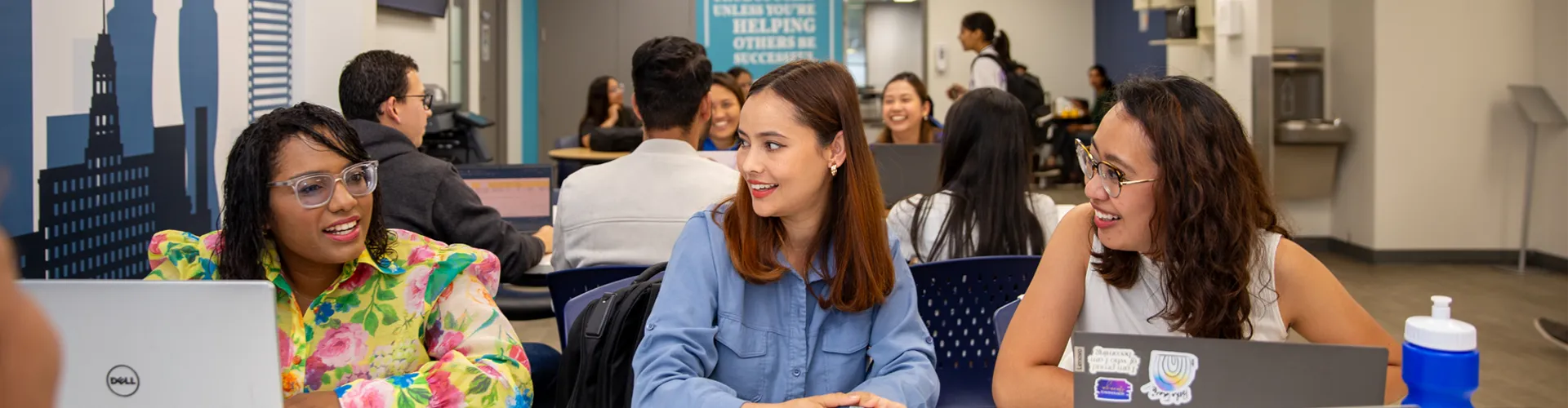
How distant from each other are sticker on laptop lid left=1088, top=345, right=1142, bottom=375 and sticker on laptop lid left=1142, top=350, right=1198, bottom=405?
0.02 meters

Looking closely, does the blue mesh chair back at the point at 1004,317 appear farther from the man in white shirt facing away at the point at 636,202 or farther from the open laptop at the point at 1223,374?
the man in white shirt facing away at the point at 636,202

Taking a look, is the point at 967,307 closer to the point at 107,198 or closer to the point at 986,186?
the point at 986,186

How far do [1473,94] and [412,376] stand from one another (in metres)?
7.17

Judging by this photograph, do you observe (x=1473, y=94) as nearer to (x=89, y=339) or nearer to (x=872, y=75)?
(x=872, y=75)

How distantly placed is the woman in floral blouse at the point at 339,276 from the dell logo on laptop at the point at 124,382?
0.50 m

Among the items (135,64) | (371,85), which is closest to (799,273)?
(135,64)

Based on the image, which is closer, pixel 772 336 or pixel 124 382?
pixel 124 382

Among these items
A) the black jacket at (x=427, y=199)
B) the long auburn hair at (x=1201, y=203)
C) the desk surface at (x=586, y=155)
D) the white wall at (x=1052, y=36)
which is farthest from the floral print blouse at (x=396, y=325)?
the white wall at (x=1052, y=36)

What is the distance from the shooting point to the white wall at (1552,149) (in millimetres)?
6730

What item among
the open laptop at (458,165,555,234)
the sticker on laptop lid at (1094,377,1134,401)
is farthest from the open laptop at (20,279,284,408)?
the open laptop at (458,165,555,234)

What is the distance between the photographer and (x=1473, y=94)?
281 inches

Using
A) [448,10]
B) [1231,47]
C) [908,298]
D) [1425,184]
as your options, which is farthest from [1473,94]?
[908,298]

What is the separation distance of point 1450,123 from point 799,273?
6.73m

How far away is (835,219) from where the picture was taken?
1786mm
